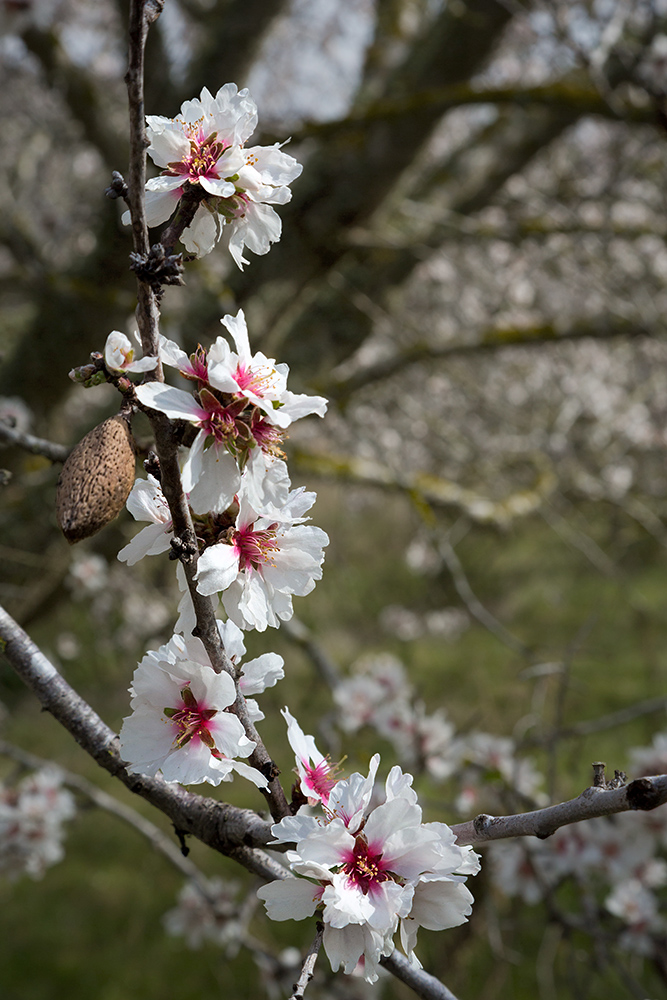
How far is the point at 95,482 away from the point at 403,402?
3434 mm

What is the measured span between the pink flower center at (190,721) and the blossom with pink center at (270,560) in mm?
93

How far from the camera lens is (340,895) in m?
0.63

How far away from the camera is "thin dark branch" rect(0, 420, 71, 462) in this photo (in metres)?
0.94

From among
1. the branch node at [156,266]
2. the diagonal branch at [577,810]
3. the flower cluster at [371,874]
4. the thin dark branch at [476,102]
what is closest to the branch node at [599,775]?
the diagonal branch at [577,810]

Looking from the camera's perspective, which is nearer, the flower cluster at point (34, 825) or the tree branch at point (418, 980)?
the tree branch at point (418, 980)

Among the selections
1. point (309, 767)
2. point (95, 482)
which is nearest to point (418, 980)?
point (309, 767)

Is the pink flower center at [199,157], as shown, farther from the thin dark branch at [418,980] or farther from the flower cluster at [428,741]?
the flower cluster at [428,741]

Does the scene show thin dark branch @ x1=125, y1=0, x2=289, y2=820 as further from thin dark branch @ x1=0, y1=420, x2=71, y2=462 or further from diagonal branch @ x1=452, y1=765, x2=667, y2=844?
thin dark branch @ x1=0, y1=420, x2=71, y2=462

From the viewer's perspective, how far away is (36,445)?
3.15ft

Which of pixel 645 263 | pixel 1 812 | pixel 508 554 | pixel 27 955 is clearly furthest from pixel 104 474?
pixel 508 554

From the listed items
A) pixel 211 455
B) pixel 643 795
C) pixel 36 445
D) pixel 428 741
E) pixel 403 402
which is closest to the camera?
pixel 643 795

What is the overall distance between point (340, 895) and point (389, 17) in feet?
12.5

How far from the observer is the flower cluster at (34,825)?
212 cm

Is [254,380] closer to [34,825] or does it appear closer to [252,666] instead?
[252,666]
